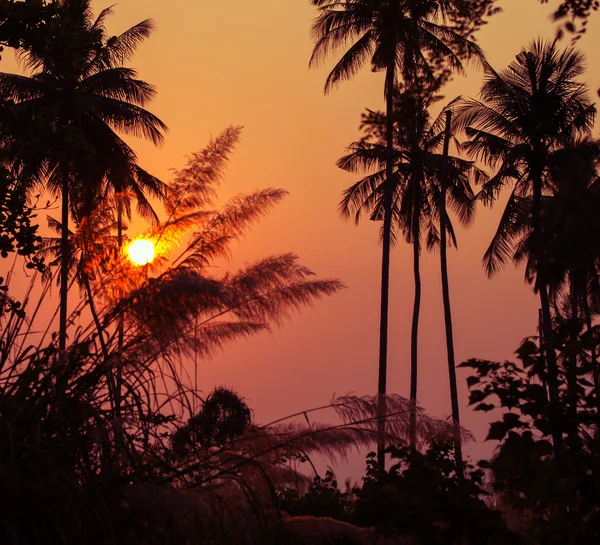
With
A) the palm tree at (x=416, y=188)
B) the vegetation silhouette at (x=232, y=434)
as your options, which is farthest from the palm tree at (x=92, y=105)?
the vegetation silhouette at (x=232, y=434)

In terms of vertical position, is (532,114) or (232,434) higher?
(532,114)

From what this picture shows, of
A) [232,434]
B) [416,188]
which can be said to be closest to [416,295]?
[416,188]

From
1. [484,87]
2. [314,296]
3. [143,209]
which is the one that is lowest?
[314,296]

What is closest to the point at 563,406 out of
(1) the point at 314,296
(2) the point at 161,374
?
(1) the point at 314,296

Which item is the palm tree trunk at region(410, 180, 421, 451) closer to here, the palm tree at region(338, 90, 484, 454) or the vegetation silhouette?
the palm tree at region(338, 90, 484, 454)

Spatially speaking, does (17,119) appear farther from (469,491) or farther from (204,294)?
(469,491)

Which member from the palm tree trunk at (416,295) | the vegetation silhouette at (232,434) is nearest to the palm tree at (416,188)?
the palm tree trunk at (416,295)

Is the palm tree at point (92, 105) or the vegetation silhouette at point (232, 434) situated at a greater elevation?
the palm tree at point (92, 105)

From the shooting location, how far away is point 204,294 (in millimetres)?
5848

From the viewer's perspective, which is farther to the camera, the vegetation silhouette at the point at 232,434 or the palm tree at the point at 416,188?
the palm tree at the point at 416,188

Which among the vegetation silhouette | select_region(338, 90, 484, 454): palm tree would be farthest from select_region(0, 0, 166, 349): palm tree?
the vegetation silhouette

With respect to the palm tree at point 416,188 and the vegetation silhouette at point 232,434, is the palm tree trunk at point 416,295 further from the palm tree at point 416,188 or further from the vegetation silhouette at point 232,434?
the vegetation silhouette at point 232,434

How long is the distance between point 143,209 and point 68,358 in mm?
24454

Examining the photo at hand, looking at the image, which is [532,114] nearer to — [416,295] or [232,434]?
[416,295]
